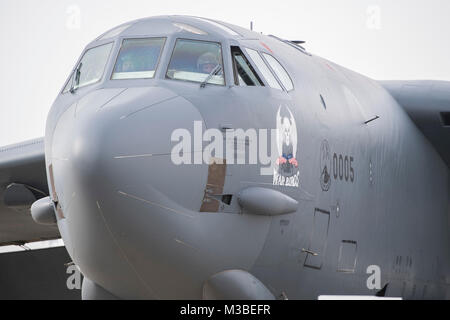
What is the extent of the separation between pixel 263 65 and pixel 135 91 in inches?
60.7

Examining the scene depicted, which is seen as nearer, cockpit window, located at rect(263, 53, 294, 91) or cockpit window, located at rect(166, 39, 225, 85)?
cockpit window, located at rect(166, 39, 225, 85)

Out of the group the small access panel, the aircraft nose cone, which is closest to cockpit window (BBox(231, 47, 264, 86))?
the aircraft nose cone

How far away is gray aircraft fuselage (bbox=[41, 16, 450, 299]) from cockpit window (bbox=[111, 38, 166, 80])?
82mm

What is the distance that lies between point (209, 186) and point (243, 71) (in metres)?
1.32

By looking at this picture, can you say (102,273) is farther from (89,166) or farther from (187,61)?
(187,61)

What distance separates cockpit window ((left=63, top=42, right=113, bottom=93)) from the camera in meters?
7.38

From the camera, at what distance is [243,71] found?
7.43m

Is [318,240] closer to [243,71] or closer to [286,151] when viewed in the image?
[286,151]

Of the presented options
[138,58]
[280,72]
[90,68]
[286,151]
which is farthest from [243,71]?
[90,68]

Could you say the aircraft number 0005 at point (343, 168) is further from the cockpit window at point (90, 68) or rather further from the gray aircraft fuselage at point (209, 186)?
the cockpit window at point (90, 68)

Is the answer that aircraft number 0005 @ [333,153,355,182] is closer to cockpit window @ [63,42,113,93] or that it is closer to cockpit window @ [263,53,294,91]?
cockpit window @ [263,53,294,91]

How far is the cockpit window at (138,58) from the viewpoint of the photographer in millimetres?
7039

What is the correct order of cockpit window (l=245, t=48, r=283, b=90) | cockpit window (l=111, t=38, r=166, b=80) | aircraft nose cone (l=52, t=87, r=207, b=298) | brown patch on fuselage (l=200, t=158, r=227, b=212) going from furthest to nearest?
cockpit window (l=245, t=48, r=283, b=90) < cockpit window (l=111, t=38, r=166, b=80) < brown patch on fuselage (l=200, t=158, r=227, b=212) < aircraft nose cone (l=52, t=87, r=207, b=298)
